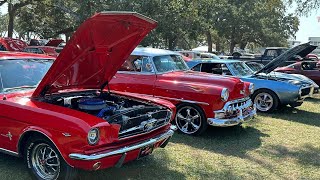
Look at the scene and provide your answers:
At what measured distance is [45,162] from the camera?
426 cm

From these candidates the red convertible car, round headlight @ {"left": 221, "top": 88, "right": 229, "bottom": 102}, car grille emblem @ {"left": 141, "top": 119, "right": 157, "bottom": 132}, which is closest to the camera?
the red convertible car

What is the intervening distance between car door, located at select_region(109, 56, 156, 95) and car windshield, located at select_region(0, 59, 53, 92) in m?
2.39

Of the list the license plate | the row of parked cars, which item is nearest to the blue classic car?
the row of parked cars

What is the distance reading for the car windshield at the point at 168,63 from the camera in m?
7.54

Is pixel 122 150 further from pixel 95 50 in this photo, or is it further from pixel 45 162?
pixel 95 50

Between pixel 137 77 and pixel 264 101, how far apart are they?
4.09 meters

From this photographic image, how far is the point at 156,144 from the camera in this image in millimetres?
4695

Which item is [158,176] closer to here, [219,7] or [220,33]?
[219,7]

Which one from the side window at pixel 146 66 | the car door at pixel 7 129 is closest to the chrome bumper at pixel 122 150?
the car door at pixel 7 129

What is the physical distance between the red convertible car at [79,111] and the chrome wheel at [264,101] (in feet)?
17.3

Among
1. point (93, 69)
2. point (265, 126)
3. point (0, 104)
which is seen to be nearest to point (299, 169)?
point (265, 126)

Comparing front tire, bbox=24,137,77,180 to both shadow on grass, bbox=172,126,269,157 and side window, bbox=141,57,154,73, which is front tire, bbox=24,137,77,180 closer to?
shadow on grass, bbox=172,126,269,157

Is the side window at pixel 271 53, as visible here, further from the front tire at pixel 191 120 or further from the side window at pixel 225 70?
the front tire at pixel 191 120

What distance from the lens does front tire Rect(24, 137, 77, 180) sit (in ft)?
13.3
